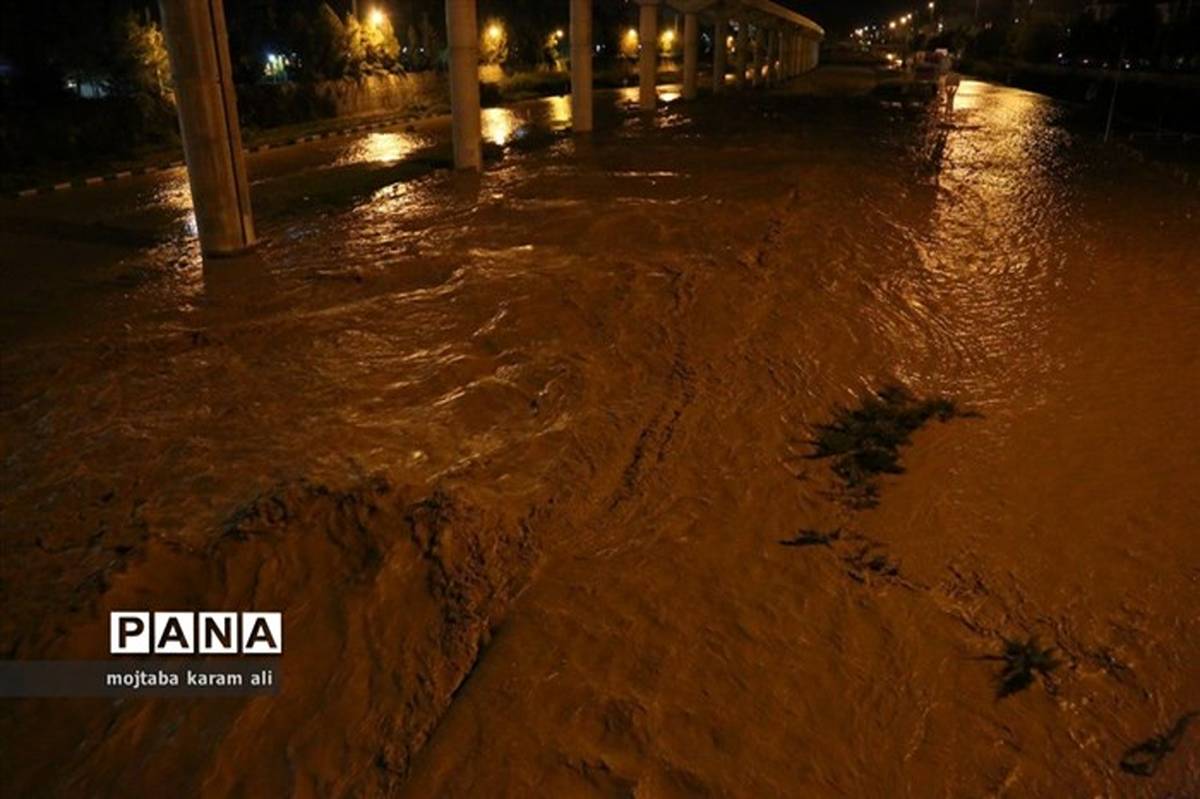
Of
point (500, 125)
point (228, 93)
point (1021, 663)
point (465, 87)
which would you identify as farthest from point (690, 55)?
point (1021, 663)

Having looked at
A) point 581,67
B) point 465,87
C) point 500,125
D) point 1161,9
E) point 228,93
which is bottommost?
point 500,125

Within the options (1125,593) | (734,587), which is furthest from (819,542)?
(1125,593)

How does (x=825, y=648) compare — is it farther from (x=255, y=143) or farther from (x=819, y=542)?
(x=255, y=143)

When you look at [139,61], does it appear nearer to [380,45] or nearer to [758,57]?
[380,45]

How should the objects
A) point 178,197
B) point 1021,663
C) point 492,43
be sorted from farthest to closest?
point 492,43 → point 178,197 → point 1021,663

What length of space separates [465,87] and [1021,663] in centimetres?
1933

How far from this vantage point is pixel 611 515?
5.95m

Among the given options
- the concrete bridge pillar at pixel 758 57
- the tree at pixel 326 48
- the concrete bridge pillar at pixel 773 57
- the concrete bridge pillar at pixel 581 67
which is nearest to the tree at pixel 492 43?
the tree at pixel 326 48

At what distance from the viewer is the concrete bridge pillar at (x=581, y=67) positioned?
27906 millimetres

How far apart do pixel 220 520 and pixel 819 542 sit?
14.7 ft

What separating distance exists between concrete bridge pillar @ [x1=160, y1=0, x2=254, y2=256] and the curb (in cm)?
897

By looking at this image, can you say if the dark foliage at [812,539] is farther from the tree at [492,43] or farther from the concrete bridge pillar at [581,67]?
the tree at [492,43]

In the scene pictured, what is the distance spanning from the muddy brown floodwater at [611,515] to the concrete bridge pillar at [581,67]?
17312 mm

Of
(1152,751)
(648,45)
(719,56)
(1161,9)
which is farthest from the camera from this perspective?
(1161,9)
